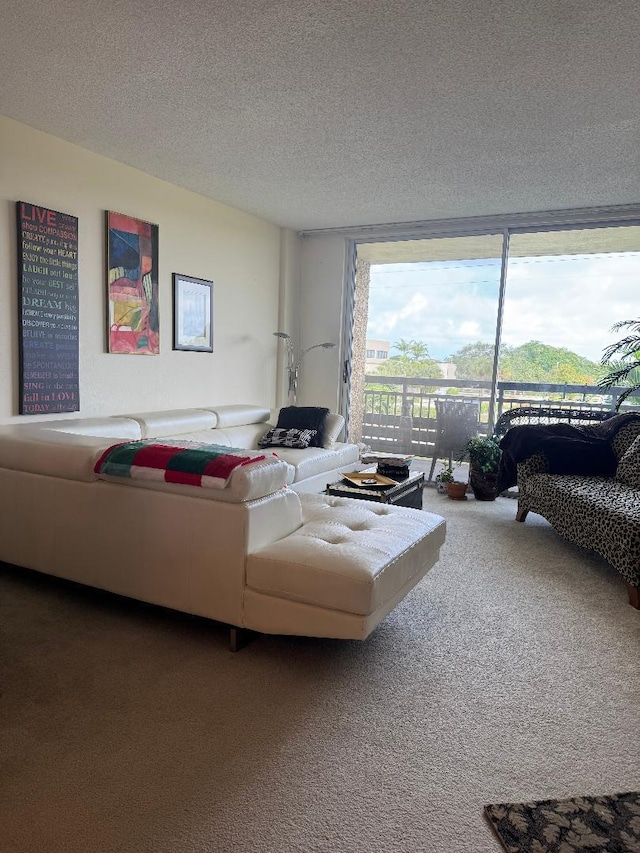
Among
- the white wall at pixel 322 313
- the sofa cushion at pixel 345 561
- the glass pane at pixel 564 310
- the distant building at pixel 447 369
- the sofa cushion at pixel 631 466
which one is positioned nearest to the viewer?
the sofa cushion at pixel 345 561

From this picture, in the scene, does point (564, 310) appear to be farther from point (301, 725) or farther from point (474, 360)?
point (301, 725)

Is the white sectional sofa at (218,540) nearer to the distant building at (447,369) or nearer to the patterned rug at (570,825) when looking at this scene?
the patterned rug at (570,825)

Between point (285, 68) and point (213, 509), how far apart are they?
6.44 ft

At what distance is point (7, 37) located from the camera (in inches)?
92.0

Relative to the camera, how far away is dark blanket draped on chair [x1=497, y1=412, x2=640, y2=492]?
391 cm

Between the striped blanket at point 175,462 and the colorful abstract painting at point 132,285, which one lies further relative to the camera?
the colorful abstract painting at point 132,285

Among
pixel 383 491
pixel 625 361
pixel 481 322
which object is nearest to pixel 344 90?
pixel 383 491

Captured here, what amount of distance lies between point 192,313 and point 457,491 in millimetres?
2686

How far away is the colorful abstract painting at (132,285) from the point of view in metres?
3.88

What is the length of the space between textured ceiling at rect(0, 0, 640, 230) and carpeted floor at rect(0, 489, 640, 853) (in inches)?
94.9

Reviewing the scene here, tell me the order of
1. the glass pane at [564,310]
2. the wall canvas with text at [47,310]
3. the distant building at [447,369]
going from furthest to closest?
the distant building at [447,369], the glass pane at [564,310], the wall canvas with text at [47,310]

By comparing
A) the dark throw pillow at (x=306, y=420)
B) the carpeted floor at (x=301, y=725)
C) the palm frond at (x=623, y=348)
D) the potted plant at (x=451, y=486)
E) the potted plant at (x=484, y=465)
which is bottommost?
the carpeted floor at (x=301, y=725)

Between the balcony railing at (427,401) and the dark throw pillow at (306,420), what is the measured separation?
1204 mm

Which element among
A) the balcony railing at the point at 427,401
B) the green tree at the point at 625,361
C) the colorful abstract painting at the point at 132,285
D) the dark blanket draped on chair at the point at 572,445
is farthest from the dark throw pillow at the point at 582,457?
the colorful abstract painting at the point at 132,285
